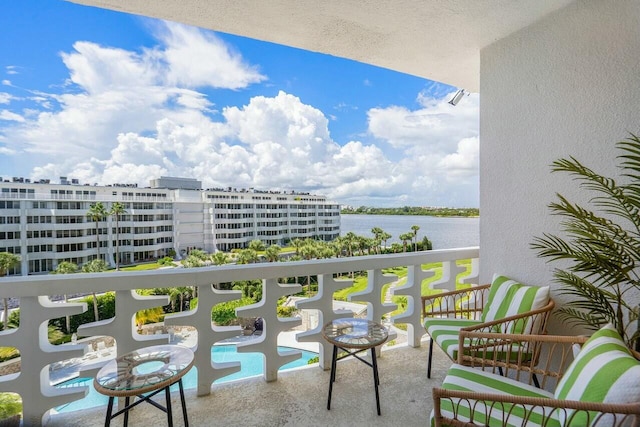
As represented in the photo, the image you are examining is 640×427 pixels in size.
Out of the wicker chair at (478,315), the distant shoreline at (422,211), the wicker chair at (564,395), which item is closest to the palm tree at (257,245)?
the distant shoreline at (422,211)

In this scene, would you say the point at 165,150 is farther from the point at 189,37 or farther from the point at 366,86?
the point at 366,86

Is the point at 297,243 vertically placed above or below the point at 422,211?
below

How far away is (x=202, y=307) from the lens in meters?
1.95

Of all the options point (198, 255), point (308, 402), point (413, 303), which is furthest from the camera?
point (198, 255)

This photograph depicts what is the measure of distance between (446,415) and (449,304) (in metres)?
1.52

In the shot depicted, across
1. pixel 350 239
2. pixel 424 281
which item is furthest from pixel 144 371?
pixel 350 239

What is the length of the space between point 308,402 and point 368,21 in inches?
105

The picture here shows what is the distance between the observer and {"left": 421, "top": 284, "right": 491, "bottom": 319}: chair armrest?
2330 mm

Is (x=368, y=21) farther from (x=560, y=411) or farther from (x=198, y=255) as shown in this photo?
(x=198, y=255)

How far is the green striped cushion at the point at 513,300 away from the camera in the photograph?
6.07 feet

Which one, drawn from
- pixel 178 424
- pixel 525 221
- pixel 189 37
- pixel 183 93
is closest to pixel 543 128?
pixel 525 221

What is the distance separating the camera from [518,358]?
1.63m

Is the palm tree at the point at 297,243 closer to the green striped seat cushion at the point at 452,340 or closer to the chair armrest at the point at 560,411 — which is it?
the green striped seat cushion at the point at 452,340

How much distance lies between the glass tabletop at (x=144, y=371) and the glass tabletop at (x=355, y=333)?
0.82 meters
